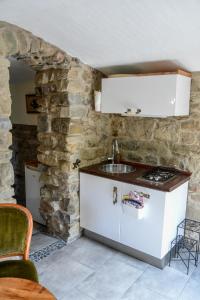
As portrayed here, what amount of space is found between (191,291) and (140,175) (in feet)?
3.66

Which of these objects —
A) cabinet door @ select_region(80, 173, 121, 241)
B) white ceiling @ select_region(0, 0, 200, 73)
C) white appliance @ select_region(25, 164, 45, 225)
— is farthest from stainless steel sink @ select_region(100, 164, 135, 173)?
white ceiling @ select_region(0, 0, 200, 73)

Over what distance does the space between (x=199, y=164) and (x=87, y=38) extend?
1646mm

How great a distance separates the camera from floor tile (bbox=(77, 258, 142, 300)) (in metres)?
2.14

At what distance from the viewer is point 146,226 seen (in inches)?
96.7

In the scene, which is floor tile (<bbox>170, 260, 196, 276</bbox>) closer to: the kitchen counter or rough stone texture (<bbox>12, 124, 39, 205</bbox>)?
the kitchen counter

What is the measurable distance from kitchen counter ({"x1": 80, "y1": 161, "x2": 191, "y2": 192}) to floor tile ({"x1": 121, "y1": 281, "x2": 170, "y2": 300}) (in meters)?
0.86

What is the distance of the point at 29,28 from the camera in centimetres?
212

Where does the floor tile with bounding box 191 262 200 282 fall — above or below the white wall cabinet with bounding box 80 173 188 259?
below

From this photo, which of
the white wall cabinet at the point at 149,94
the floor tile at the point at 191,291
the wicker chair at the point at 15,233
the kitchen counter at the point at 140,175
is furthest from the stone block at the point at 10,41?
the floor tile at the point at 191,291

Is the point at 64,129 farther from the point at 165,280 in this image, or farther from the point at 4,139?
the point at 165,280

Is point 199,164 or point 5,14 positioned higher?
point 5,14

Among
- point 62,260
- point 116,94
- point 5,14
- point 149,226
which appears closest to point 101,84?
point 116,94

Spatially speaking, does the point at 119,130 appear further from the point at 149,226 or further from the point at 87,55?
the point at 149,226

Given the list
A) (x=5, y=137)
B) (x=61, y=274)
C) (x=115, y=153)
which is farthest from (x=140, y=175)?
(x=5, y=137)
